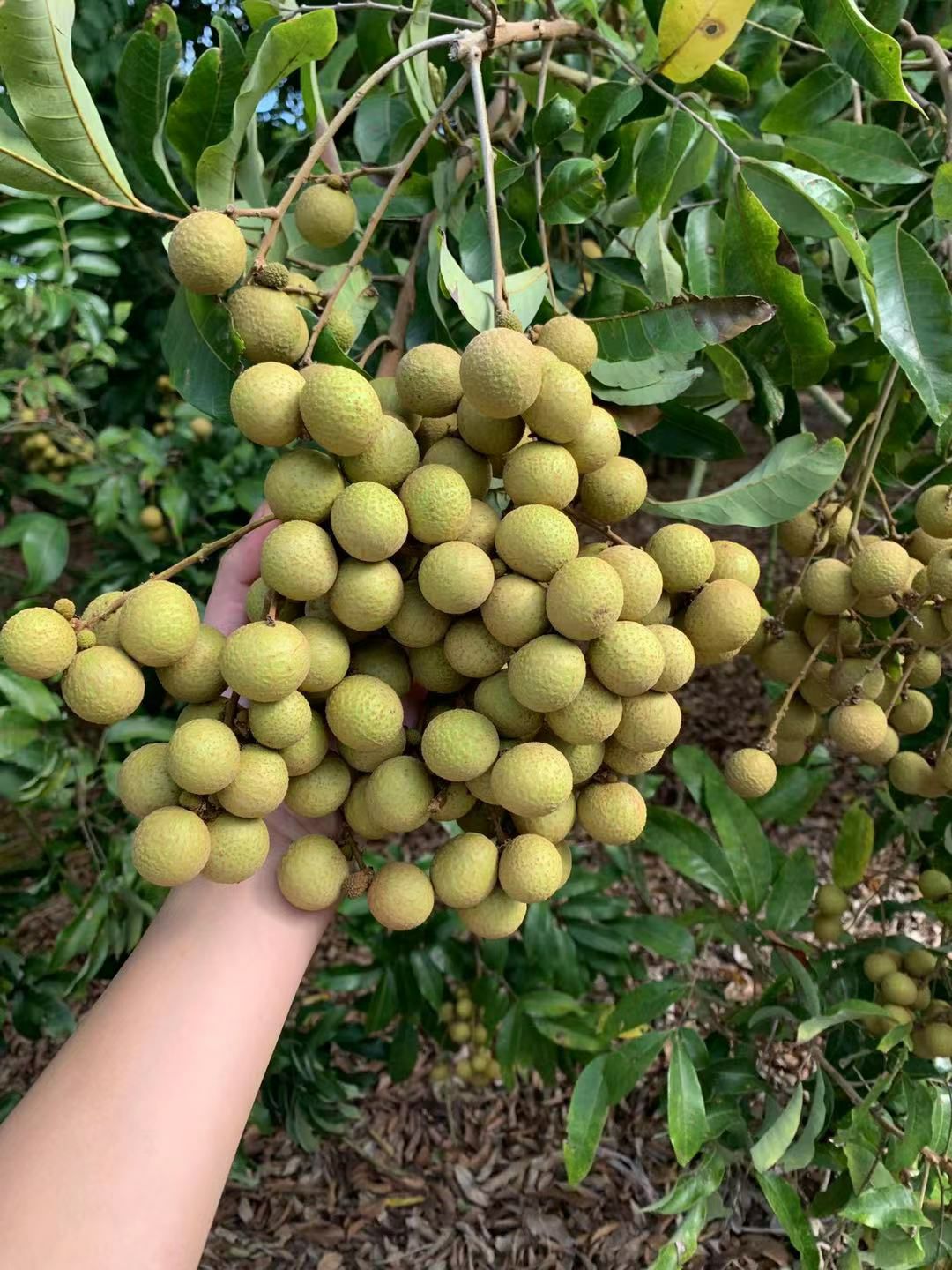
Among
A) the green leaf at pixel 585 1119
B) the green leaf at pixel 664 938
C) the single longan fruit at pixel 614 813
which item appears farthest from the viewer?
the green leaf at pixel 664 938

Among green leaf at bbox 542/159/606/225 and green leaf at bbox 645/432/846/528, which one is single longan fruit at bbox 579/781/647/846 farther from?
green leaf at bbox 542/159/606/225

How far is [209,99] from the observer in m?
0.80

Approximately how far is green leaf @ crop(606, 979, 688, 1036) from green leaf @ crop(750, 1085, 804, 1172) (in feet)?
1.05

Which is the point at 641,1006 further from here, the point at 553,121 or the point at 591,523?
the point at 553,121

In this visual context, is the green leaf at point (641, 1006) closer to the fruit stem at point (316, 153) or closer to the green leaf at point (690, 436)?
the green leaf at point (690, 436)

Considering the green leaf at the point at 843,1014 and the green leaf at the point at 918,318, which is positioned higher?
the green leaf at the point at 918,318

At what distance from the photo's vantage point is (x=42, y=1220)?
0.75 m

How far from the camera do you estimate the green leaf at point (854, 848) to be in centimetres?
144

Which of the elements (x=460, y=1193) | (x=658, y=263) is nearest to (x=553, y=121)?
(x=658, y=263)

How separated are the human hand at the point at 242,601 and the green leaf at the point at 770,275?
0.54m

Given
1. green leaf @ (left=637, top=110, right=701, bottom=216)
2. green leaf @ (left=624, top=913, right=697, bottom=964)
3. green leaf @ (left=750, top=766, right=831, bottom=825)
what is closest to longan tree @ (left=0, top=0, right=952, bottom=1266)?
green leaf @ (left=637, top=110, right=701, bottom=216)

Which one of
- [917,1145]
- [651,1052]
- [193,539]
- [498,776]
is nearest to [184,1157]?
[498,776]

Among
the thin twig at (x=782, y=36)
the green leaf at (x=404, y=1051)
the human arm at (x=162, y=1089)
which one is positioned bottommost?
the green leaf at (x=404, y=1051)

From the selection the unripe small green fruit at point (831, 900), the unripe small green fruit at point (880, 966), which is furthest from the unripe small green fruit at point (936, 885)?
the unripe small green fruit at point (831, 900)
